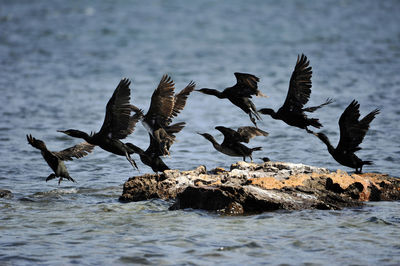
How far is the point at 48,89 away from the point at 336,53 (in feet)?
46.9

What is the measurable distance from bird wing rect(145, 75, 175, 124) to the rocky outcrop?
3.07 feet

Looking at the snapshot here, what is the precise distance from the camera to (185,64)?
1203 inches

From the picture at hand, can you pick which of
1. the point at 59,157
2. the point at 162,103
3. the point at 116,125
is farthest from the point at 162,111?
the point at 59,157

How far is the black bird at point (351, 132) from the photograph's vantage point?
10.3 meters

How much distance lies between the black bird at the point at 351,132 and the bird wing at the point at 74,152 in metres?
3.63

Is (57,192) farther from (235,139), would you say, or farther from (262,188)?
(262,188)

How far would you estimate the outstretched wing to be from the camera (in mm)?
10266

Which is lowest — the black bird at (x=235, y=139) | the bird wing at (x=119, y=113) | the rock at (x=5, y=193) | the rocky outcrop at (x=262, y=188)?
the rock at (x=5, y=193)

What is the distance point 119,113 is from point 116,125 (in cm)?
21

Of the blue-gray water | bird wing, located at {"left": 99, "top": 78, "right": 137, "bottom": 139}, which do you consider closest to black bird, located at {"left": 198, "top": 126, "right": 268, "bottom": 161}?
the blue-gray water

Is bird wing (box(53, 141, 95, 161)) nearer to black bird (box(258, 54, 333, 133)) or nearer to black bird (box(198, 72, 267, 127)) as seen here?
black bird (box(198, 72, 267, 127))

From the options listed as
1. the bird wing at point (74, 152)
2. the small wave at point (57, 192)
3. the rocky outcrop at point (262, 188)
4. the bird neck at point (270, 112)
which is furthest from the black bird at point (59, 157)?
the bird neck at point (270, 112)

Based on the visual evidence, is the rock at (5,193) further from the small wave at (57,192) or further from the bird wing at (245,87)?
the bird wing at (245,87)

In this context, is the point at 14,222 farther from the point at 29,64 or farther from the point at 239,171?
the point at 29,64
